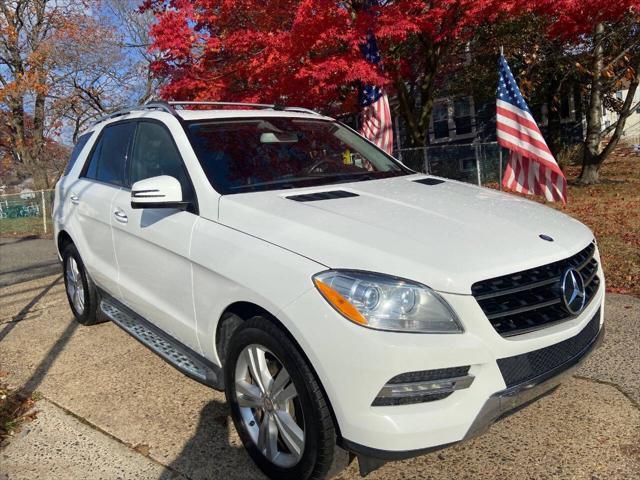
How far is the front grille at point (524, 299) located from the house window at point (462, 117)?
26408 millimetres

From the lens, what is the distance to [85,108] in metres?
23.6

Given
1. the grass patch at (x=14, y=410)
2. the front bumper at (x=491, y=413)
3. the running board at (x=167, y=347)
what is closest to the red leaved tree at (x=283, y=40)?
the running board at (x=167, y=347)

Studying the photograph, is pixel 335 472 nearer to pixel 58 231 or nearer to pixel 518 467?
pixel 518 467

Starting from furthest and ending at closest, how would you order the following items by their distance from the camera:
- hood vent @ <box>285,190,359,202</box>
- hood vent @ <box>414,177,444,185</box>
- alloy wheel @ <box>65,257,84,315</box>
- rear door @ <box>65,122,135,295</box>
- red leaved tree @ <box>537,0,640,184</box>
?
red leaved tree @ <box>537,0,640,184</box> < alloy wheel @ <box>65,257,84,315</box> < rear door @ <box>65,122,135,295</box> < hood vent @ <box>414,177,444,185</box> < hood vent @ <box>285,190,359,202</box>

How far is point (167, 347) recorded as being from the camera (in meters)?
3.42

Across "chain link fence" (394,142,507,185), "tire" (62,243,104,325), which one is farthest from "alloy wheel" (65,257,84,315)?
"chain link fence" (394,142,507,185)

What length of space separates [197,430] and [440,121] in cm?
2747

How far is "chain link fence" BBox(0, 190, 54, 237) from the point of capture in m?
16.9

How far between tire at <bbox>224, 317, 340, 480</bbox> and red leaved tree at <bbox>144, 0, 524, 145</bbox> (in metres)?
5.65

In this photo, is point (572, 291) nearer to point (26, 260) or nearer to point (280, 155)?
point (280, 155)

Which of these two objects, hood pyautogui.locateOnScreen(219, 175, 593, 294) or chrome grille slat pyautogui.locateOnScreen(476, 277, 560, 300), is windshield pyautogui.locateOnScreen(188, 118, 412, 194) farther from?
chrome grille slat pyautogui.locateOnScreen(476, 277, 560, 300)

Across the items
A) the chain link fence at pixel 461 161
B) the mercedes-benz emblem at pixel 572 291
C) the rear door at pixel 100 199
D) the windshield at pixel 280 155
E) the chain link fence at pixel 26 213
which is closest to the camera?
the mercedes-benz emblem at pixel 572 291

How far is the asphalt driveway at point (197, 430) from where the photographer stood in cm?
269

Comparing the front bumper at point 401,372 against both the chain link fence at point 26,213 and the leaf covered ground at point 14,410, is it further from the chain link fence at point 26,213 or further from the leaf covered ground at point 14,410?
the chain link fence at point 26,213
